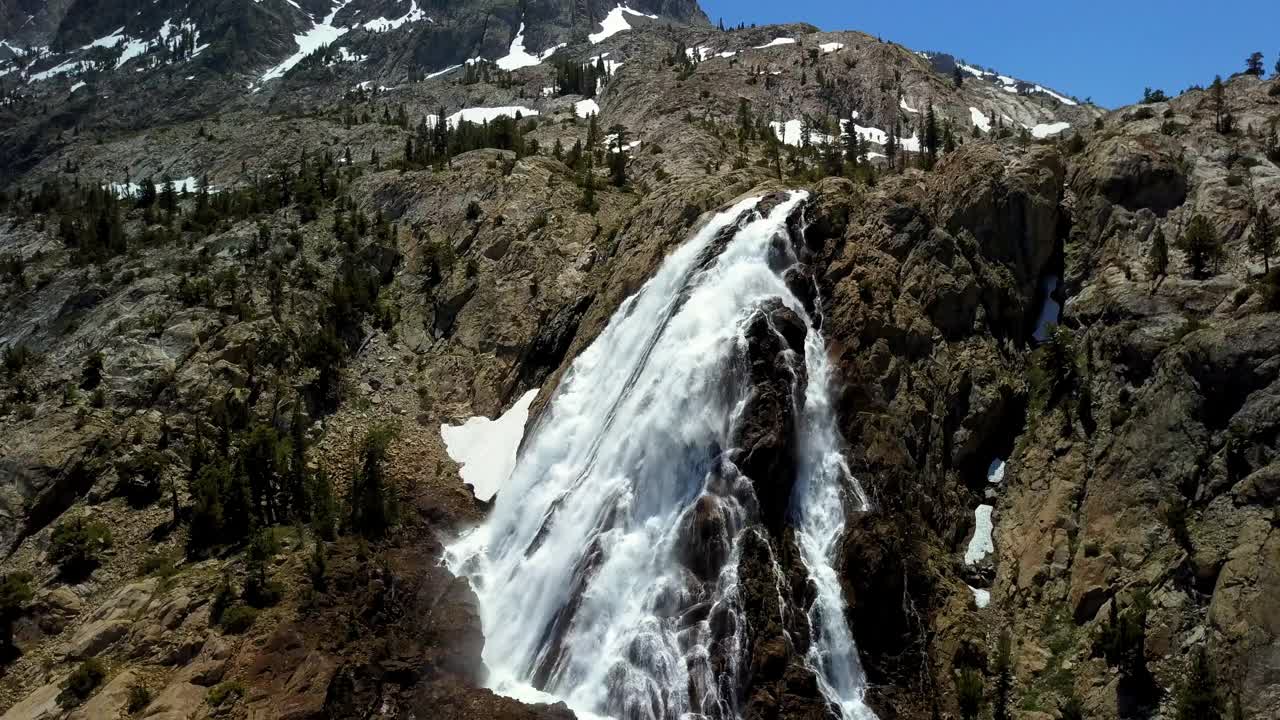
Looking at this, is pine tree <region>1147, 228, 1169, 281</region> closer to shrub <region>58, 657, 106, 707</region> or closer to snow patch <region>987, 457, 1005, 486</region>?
snow patch <region>987, 457, 1005, 486</region>

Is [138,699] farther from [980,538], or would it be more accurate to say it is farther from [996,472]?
[996,472]

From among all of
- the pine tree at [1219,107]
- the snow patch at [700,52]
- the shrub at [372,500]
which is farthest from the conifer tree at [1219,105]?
the snow patch at [700,52]

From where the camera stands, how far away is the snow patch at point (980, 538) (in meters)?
29.8

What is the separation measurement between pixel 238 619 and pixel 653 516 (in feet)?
47.6

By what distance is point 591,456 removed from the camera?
32.0 meters

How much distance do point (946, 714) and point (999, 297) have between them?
742 inches

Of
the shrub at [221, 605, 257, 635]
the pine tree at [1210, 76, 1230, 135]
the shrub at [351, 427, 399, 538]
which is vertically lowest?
the shrub at [221, 605, 257, 635]

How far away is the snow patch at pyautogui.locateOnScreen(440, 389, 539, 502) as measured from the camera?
36.0 meters

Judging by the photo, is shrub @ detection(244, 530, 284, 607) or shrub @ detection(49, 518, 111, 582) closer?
shrub @ detection(244, 530, 284, 607)

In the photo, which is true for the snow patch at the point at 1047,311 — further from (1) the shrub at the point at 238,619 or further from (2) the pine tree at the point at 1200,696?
(1) the shrub at the point at 238,619

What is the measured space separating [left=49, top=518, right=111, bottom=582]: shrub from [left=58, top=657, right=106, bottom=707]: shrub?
6487 millimetres

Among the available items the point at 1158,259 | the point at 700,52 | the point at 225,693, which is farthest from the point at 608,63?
the point at 225,693

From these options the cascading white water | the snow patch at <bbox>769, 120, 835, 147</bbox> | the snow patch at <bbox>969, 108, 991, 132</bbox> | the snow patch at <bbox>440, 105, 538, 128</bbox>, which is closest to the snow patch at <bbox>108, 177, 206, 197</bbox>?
the snow patch at <bbox>440, 105, 538, 128</bbox>

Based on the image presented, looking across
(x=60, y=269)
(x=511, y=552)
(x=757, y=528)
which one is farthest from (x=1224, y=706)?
(x=60, y=269)
